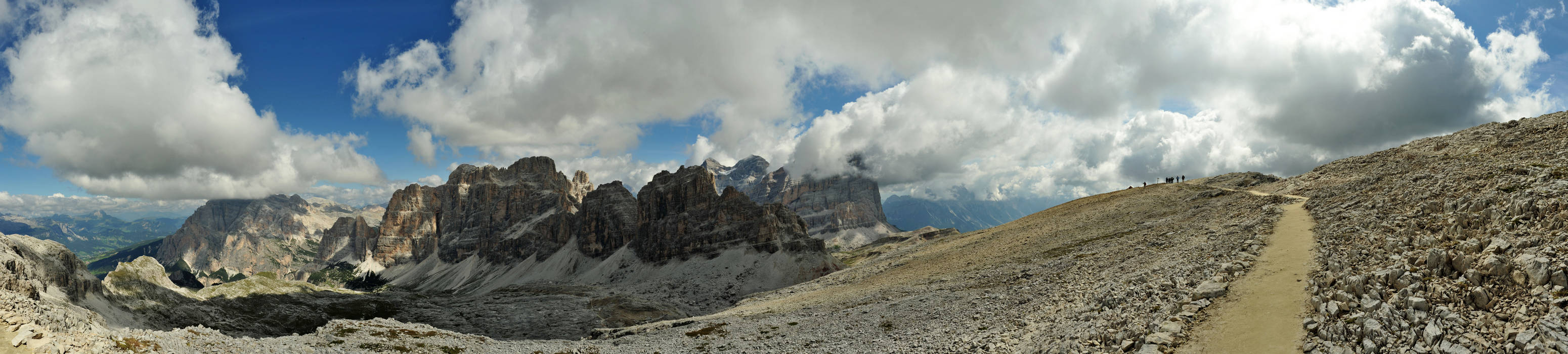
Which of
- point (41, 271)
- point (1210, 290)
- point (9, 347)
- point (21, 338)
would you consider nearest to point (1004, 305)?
point (1210, 290)

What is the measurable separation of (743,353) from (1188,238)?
4780 cm

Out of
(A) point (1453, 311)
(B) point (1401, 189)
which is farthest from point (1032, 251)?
(A) point (1453, 311)

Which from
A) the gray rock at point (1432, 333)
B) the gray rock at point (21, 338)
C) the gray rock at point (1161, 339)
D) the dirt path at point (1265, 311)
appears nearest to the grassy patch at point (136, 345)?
the gray rock at point (21, 338)

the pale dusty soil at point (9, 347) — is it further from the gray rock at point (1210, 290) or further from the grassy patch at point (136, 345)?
the gray rock at point (1210, 290)

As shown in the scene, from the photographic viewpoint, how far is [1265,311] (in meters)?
29.6

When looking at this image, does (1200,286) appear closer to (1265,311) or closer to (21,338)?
(1265,311)

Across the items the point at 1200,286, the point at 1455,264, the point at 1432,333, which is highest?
the point at 1455,264

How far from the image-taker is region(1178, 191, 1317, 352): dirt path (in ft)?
87.0

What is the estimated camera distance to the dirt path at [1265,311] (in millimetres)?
26531

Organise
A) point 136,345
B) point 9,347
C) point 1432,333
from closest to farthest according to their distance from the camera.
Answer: point 1432,333
point 9,347
point 136,345

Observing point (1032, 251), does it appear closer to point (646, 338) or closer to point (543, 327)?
point (646, 338)

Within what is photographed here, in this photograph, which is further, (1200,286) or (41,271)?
(41,271)

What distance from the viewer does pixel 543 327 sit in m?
125

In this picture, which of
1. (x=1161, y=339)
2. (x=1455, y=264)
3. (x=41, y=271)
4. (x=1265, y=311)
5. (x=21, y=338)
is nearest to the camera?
(x=1455, y=264)
